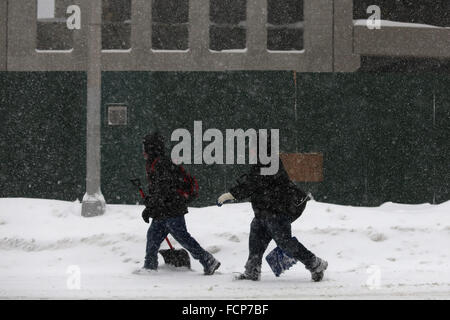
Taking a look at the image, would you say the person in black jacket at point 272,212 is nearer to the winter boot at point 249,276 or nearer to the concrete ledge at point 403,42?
the winter boot at point 249,276

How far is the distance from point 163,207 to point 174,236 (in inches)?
14.3

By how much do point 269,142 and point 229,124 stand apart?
5.36 m

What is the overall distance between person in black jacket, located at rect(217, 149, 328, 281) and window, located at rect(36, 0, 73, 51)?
51.1ft

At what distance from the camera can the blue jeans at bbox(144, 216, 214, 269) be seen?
25.2ft

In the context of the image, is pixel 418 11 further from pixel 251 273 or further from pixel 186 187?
pixel 251 273

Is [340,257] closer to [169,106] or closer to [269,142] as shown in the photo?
[269,142]

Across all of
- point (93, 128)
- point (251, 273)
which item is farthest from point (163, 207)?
Answer: point (93, 128)

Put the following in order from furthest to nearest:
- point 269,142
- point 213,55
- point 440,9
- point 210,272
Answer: point 440,9, point 213,55, point 210,272, point 269,142

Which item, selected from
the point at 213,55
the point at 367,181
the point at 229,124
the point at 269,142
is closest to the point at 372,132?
the point at 367,181

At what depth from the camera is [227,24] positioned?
21469 mm

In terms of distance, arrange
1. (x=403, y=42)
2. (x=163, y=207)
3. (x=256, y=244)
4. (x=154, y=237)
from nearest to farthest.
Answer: (x=256, y=244)
(x=163, y=207)
(x=154, y=237)
(x=403, y=42)

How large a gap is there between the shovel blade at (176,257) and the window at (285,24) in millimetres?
14208

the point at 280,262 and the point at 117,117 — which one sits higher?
the point at 117,117
